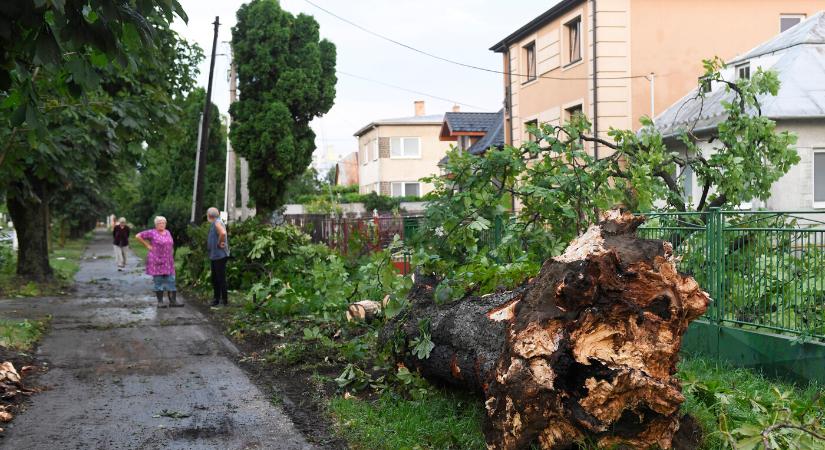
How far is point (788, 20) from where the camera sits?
22.5 meters

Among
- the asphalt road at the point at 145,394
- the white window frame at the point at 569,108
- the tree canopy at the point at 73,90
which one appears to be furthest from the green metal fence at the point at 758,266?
the white window frame at the point at 569,108

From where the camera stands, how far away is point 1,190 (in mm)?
16719

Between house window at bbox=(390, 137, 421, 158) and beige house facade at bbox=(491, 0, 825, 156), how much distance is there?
3282 centimetres

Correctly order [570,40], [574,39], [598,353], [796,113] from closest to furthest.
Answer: [598,353]
[796,113]
[574,39]
[570,40]

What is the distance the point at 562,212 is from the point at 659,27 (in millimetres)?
14375

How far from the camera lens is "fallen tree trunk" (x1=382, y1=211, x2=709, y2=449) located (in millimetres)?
4870

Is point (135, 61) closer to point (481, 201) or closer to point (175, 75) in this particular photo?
point (481, 201)

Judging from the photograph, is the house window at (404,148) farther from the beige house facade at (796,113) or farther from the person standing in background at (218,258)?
the person standing in background at (218,258)

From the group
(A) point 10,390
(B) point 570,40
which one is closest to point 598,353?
(A) point 10,390

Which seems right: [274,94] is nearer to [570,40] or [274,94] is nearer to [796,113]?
[570,40]

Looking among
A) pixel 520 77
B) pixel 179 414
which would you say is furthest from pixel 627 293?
pixel 520 77

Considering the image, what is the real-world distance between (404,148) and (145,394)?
49.0m

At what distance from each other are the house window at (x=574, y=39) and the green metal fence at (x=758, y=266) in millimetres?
13978

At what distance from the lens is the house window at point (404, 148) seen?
55.9 metres
